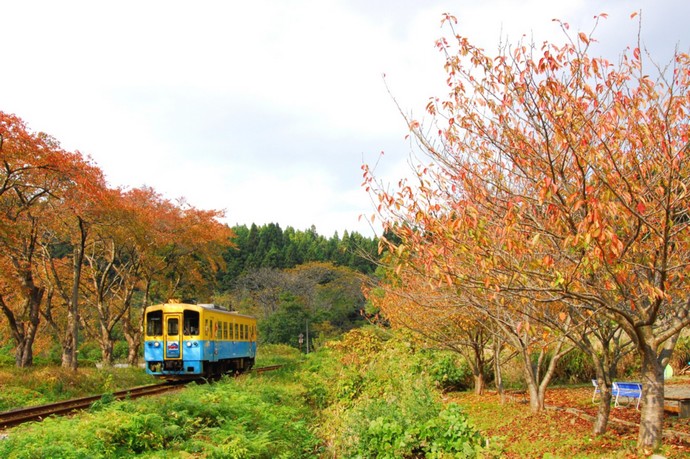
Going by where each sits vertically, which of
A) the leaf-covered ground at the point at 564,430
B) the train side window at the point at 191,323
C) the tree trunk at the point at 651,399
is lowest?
the leaf-covered ground at the point at 564,430

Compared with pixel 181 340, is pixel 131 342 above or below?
below

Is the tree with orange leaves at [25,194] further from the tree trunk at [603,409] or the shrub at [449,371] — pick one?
the tree trunk at [603,409]

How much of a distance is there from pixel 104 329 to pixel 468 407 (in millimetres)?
15099

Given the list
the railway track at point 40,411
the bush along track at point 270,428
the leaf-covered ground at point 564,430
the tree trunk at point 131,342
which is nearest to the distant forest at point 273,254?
the tree trunk at point 131,342

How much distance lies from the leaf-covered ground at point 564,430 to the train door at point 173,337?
29.9 feet

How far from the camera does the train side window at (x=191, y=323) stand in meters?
16.5

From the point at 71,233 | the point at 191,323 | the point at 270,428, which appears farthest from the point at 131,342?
the point at 270,428

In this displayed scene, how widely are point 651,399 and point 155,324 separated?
14551 mm

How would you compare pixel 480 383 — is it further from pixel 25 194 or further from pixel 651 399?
pixel 25 194

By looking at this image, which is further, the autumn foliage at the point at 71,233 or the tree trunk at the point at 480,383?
the autumn foliage at the point at 71,233

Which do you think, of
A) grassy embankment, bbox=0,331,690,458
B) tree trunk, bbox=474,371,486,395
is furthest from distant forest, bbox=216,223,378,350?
grassy embankment, bbox=0,331,690,458

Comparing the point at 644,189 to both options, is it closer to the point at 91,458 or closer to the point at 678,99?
the point at 678,99

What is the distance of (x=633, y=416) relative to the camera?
843 centimetres

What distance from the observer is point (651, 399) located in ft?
16.8
